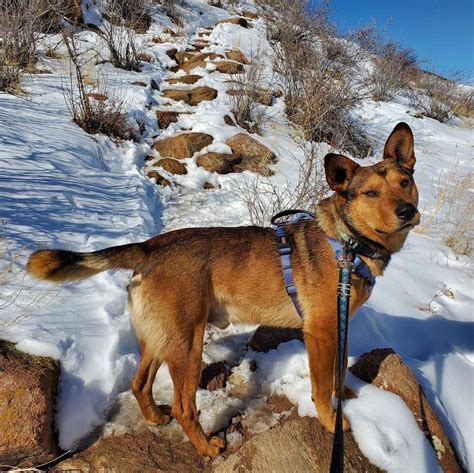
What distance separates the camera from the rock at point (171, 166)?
279 inches

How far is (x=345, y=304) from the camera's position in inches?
81.7

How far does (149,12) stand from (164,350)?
17.6 m

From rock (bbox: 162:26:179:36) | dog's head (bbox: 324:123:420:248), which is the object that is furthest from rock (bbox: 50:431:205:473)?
rock (bbox: 162:26:179:36)

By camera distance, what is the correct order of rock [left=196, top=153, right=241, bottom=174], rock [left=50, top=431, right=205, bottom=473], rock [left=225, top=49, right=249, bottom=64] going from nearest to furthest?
1. rock [left=50, top=431, right=205, bottom=473]
2. rock [left=196, top=153, right=241, bottom=174]
3. rock [left=225, top=49, right=249, bottom=64]

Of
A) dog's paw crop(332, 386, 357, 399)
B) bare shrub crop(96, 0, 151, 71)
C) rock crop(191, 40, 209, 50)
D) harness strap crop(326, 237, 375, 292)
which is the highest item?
rock crop(191, 40, 209, 50)

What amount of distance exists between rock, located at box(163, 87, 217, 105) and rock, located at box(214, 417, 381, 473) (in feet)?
30.2

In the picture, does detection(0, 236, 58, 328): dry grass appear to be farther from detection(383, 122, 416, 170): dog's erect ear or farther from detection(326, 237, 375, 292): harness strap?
detection(383, 122, 416, 170): dog's erect ear

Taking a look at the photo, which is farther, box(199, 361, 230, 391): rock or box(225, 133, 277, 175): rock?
box(225, 133, 277, 175): rock

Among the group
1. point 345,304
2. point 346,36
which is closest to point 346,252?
point 345,304

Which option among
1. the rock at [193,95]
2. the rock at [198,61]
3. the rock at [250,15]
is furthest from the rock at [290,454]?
the rock at [250,15]

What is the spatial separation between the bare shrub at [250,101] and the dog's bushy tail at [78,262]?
7.13 metres

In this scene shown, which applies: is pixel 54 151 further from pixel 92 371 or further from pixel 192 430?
pixel 192 430

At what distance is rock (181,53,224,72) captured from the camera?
12289mm

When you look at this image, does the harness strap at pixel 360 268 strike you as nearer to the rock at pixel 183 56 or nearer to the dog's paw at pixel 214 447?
the dog's paw at pixel 214 447
